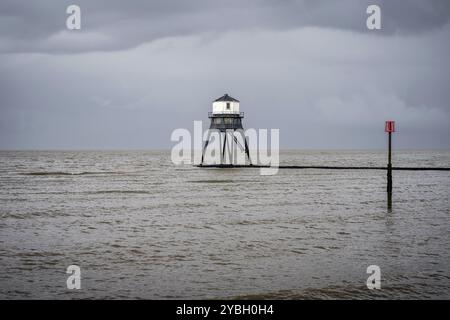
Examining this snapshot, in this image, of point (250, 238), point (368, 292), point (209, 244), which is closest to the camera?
point (368, 292)

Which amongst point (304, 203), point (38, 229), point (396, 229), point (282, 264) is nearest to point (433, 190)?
point (304, 203)

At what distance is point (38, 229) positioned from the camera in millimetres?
18656

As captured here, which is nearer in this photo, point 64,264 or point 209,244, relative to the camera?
point 64,264

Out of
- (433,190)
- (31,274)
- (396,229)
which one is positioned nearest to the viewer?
(31,274)

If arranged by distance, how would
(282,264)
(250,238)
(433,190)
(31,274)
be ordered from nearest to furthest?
1. (31,274)
2. (282,264)
3. (250,238)
4. (433,190)

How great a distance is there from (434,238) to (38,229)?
15.2m

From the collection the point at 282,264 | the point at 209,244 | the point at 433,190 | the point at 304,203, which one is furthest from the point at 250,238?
the point at 433,190
